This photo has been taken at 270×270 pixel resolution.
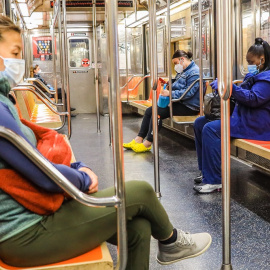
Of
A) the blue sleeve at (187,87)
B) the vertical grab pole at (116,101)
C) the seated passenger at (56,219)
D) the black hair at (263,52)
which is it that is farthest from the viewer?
the blue sleeve at (187,87)

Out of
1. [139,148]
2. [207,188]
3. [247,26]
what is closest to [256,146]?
[207,188]

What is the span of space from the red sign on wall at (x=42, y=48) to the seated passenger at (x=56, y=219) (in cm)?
1094

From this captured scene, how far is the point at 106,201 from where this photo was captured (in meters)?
1.47

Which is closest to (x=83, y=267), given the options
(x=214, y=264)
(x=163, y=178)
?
(x=214, y=264)

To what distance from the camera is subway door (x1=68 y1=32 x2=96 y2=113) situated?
12141 millimetres

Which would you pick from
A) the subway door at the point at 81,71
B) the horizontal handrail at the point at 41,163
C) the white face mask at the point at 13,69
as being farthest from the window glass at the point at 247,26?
the subway door at the point at 81,71

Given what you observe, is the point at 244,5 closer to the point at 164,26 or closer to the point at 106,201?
the point at 164,26

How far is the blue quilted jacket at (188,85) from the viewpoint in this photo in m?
5.89

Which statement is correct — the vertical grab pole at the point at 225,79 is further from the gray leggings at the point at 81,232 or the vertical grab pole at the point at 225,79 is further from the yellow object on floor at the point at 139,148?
the yellow object on floor at the point at 139,148

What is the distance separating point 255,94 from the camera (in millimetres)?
3779

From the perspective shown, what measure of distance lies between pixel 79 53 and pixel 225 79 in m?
10.6

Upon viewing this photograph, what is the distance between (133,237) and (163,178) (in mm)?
2836

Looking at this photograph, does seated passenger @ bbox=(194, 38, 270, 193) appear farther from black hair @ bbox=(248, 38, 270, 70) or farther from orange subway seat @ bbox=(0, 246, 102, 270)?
orange subway seat @ bbox=(0, 246, 102, 270)

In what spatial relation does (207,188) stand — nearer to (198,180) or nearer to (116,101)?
(198,180)
